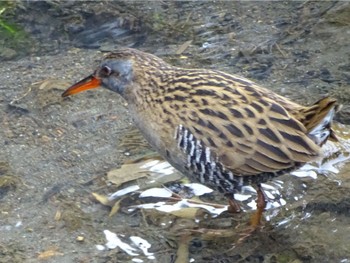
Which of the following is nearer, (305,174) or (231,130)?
(231,130)

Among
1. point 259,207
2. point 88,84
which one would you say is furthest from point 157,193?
point 88,84

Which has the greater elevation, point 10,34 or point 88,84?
point 88,84

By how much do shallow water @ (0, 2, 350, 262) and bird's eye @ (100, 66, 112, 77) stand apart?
0.61 m

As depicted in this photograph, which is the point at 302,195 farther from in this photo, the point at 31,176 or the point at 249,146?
the point at 31,176

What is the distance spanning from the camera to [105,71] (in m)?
5.57

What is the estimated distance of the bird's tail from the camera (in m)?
4.86

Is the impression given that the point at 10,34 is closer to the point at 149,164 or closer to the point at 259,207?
the point at 149,164

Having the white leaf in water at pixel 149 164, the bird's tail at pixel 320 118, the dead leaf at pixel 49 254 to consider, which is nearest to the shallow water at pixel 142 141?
the dead leaf at pixel 49 254

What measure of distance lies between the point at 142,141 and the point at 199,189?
0.63 m

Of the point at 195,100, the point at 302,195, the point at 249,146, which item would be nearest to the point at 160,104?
the point at 195,100

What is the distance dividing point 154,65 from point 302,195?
1.20m

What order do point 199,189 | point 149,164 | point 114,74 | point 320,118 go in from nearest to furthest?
point 320,118 < point 114,74 < point 199,189 < point 149,164

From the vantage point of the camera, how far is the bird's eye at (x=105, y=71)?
5547mm

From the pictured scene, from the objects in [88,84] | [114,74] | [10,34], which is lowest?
[10,34]
